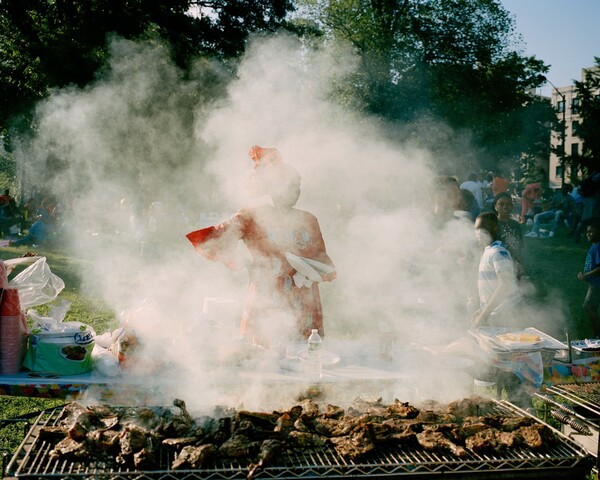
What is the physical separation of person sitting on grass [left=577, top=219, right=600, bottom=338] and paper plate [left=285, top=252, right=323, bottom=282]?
4.16 meters

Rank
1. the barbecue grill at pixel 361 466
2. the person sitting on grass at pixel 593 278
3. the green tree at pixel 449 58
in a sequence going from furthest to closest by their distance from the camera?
the green tree at pixel 449 58
the person sitting on grass at pixel 593 278
the barbecue grill at pixel 361 466

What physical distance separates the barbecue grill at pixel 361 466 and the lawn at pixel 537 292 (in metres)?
1.63

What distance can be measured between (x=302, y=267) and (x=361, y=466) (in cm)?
171

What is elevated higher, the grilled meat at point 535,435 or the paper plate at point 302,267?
the paper plate at point 302,267

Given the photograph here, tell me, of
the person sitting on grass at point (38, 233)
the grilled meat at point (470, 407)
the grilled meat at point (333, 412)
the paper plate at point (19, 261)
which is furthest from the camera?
the person sitting on grass at point (38, 233)

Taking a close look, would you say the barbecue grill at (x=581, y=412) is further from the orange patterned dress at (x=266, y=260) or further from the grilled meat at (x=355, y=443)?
the orange patterned dress at (x=266, y=260)

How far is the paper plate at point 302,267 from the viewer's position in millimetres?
3668

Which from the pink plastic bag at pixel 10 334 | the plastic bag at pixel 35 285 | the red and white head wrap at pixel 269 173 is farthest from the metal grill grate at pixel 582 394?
the plastic bag at pixel 35 285

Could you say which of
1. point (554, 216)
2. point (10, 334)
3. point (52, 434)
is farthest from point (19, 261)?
point (554, 216)

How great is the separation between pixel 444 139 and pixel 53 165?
18.7 m

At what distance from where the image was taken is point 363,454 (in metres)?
2.25

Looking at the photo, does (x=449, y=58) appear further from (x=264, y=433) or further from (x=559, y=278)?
(x=264, y=433)

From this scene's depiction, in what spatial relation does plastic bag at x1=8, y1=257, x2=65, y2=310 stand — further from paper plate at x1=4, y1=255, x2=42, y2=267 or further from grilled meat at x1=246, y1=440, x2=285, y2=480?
grilled meat at x1=246, y1=440, x2=285, y2=480

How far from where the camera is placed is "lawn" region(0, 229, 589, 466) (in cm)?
480
